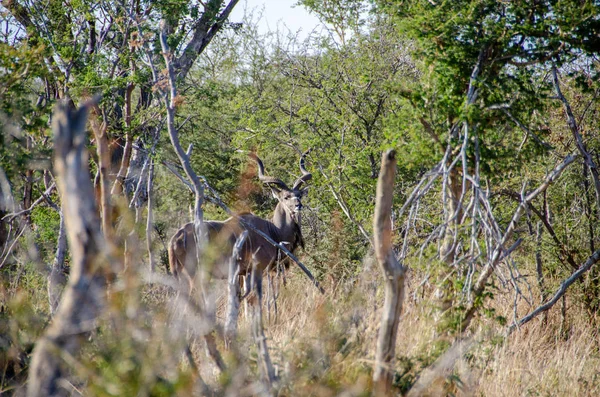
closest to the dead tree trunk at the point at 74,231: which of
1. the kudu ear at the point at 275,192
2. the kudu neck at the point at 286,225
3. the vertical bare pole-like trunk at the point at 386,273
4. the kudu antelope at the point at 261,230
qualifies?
the vertical bare pole-like trunk at the point at 386,273

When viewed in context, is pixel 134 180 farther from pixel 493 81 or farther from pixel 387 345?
pixel 387 345

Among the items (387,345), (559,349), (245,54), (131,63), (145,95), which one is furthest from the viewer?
(245,54)

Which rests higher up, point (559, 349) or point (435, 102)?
point (435, 102)

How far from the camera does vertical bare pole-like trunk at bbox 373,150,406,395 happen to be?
3.14 meters

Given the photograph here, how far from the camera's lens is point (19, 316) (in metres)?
3.08

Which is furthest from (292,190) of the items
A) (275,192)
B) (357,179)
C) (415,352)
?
(415,352)

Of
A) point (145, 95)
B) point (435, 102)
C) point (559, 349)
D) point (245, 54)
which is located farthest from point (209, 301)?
point (245, 54)

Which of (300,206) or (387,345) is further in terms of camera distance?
(300,206)

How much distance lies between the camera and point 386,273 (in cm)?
323

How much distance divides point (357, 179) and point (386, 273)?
17.2 ft

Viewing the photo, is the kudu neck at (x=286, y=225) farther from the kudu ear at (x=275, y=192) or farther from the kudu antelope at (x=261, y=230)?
the kudu ear at (x=275, y=192)

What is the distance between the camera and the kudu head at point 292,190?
355 inches

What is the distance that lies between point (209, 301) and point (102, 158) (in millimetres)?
971

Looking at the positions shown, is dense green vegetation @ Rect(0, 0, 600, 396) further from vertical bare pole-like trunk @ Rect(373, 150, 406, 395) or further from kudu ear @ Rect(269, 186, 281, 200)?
kudu ear @ Rect(269, 186, 281, 200)
